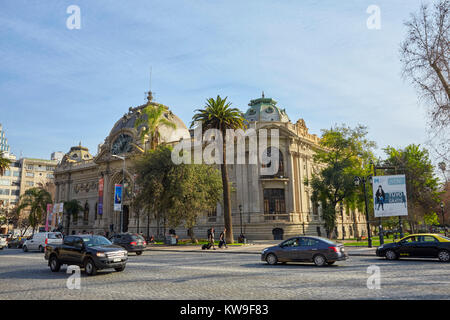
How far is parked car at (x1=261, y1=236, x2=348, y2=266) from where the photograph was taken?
14883 millimetres

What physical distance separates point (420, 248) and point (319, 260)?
20.1ft

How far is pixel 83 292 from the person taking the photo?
9562 millimetres

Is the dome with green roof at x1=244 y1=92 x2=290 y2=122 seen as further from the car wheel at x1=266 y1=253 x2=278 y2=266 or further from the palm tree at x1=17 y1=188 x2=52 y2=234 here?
the palm tree at x1=17 y1=188 x2=52 y2=234

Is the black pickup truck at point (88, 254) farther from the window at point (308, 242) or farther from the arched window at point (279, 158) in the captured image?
the arched window at point (279, 158)

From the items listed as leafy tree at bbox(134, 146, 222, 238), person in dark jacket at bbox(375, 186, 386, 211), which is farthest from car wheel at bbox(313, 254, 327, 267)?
leafy tree at bbox(134, 146, 222, 238)

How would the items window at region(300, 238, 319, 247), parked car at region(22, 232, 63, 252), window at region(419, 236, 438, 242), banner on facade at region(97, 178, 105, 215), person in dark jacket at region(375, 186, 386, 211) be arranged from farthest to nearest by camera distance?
banner on facade at region(97, 178, 105, 215)
parked car at region(22, 232, 63, 252)
person in dark jacket at region(375, 186, 386, 211)
window at region(419, 236, 438, 242)
window at region(300, 238, 319, 247)

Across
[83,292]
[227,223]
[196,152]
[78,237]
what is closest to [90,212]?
[196,152]

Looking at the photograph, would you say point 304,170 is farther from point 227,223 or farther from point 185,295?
point 185,295

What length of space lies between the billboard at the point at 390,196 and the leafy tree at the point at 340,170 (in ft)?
35.5

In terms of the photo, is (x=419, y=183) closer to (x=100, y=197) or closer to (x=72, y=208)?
(x=100, y=197)

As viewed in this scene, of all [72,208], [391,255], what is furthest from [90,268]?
[72,208]

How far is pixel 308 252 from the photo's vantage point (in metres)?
15.3

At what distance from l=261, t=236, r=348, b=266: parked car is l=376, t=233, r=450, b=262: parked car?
13.3ft
